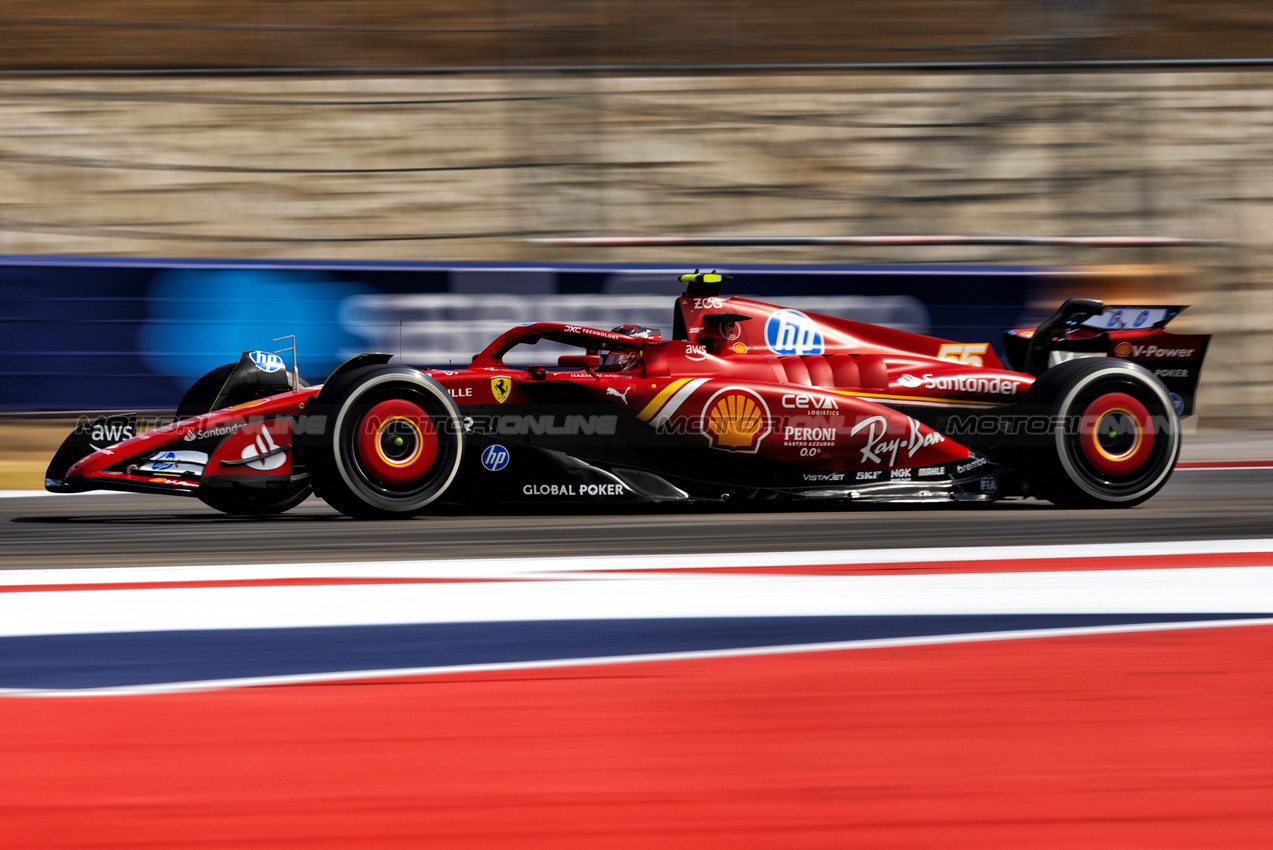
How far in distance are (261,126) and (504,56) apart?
281cm

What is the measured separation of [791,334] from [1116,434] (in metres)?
1.58

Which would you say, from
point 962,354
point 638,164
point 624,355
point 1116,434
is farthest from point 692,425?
point 638,164

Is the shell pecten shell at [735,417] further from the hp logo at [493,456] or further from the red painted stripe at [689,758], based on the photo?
the red painted stripe at [689,758]

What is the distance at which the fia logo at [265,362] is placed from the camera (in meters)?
6.25

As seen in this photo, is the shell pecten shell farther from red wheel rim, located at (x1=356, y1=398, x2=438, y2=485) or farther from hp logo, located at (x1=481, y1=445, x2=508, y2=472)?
red wheel rim, located at (x1=356, y1=398, x2=438, y2=485)

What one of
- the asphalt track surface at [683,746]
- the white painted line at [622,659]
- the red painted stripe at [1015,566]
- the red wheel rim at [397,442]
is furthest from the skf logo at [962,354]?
the white painted line at [622,659]

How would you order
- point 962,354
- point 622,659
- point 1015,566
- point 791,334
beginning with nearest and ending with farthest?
point 622,659 < point 1015,566 < point 791,334 < point 962,354

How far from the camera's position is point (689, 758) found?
102 inches

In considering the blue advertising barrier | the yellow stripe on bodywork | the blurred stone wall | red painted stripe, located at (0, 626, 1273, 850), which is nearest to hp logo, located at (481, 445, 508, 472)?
the yellow stripe on bodywork

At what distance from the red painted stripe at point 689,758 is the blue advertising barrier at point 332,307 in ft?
22.1

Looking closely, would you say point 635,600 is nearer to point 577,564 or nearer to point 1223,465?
point 577,564

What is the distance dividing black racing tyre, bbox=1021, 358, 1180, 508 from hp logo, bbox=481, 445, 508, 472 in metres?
2.42

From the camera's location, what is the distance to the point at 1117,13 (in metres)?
15.5

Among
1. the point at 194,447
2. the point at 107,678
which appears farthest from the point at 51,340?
the point at 107,678
